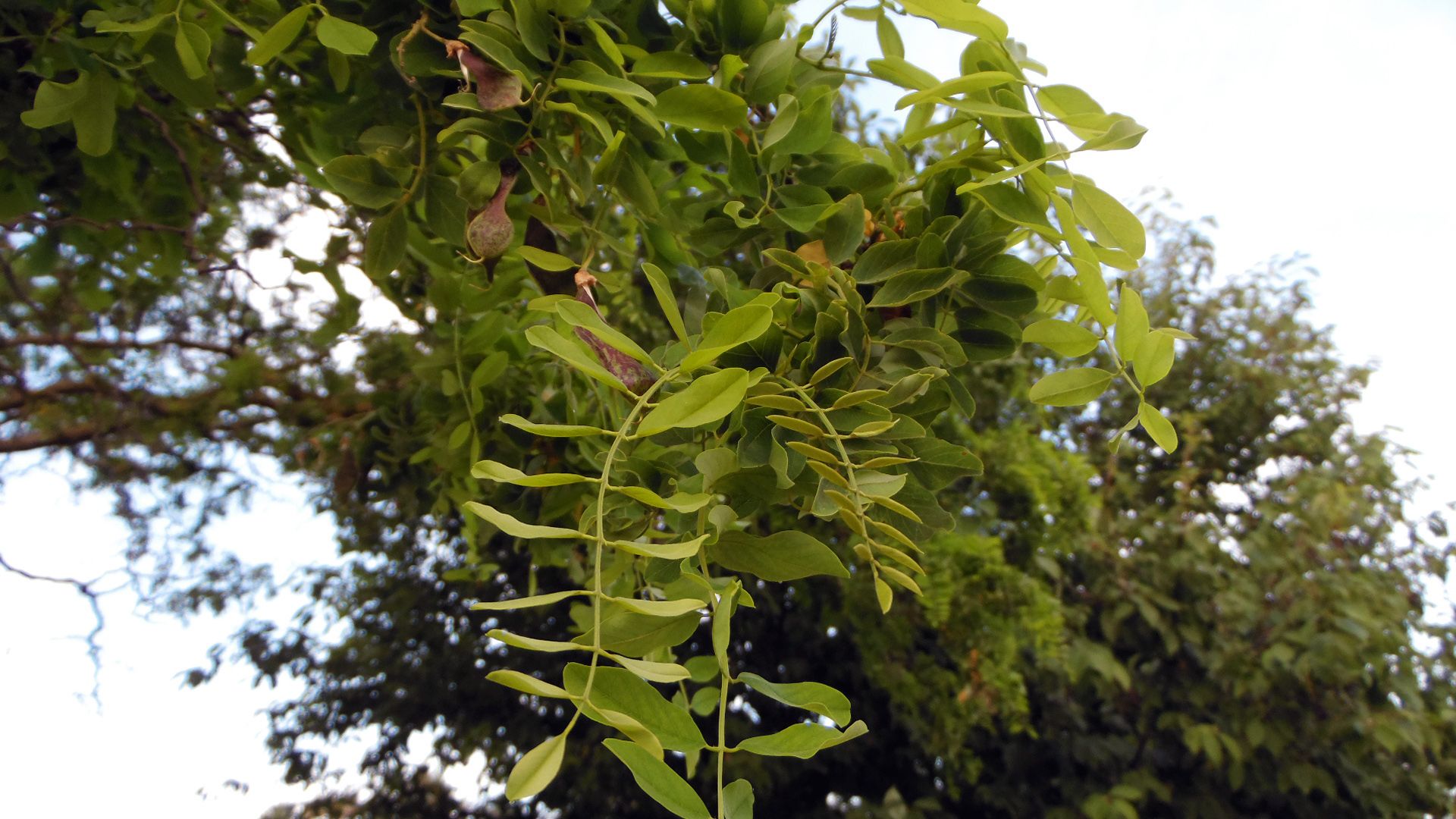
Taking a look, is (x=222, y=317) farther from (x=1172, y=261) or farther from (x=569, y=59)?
(x=1172, y=261)

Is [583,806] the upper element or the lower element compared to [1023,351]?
lower

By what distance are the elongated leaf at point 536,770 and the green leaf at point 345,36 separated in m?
0.35

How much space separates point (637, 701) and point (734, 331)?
0.14 metres

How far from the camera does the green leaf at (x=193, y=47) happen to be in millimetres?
499

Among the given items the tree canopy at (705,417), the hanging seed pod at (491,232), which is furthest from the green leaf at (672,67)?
the hanging seed pod at (491,232)

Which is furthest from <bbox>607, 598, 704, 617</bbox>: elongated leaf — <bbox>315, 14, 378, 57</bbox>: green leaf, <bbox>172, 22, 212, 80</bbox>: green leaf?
<bbox>172, 22, 212, 80</bbox>: green leaf

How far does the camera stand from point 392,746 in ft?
7.34

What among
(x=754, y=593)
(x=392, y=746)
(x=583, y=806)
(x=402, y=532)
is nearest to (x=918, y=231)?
(x=754, y=593)

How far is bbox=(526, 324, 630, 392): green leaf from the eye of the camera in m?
0.32

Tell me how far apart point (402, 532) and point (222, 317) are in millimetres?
611

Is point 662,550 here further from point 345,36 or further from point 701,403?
point 345,36

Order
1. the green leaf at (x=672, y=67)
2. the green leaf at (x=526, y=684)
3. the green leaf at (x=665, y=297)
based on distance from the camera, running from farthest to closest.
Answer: the green leaf at (x=672, y=67) → the green leaf at (x=665, y=297) → the green leaf at (x=526, y=684)

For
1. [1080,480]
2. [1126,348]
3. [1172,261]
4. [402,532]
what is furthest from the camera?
[1172,261]

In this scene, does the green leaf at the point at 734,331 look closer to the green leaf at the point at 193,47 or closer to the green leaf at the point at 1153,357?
the green leaf at the point at 1153,357
